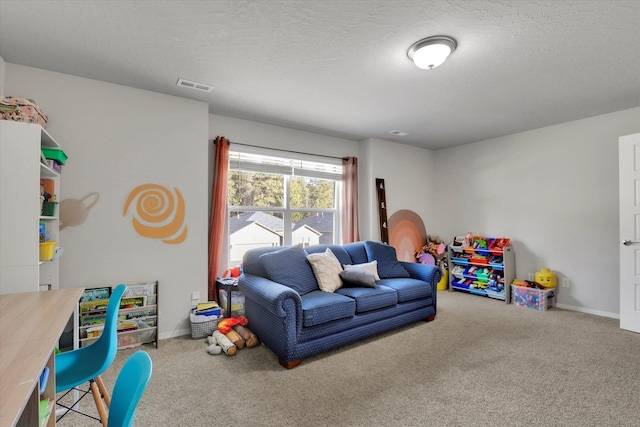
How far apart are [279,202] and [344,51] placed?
233 centimetres

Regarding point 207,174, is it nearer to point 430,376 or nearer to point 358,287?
point 358,287

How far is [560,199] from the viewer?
408 cm

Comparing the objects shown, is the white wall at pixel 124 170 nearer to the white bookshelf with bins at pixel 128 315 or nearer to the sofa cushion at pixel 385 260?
the white bookshelf with bins at pixel 128 315

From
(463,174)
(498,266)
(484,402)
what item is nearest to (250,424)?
(484,402)

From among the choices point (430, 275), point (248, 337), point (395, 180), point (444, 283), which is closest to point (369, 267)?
point (430, 275)

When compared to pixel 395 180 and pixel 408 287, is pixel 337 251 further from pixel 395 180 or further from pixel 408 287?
pixel 395 180

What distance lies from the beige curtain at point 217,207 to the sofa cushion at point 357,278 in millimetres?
1476

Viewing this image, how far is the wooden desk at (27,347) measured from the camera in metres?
0.82

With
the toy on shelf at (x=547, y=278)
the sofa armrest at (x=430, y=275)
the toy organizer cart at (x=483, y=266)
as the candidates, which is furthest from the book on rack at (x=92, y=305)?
the toy on shelf at (x=547, y=278)

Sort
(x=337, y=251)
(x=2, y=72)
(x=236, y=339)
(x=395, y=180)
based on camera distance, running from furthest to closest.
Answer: (x=395, y=180) < (x=337, y=251) < (x=236, y=339) < (x=2, y=72)

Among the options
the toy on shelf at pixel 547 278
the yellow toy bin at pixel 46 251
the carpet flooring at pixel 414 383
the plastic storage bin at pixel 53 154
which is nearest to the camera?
the carpet flooring at pixel 414 383

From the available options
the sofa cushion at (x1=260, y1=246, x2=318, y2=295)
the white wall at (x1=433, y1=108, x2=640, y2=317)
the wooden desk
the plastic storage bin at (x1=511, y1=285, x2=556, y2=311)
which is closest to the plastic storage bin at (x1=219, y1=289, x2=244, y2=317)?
the sofa cushion at (x1=260, y1=246, x2=318, y2=295)

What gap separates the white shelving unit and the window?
2.00 meters

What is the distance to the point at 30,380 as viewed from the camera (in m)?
0.88
